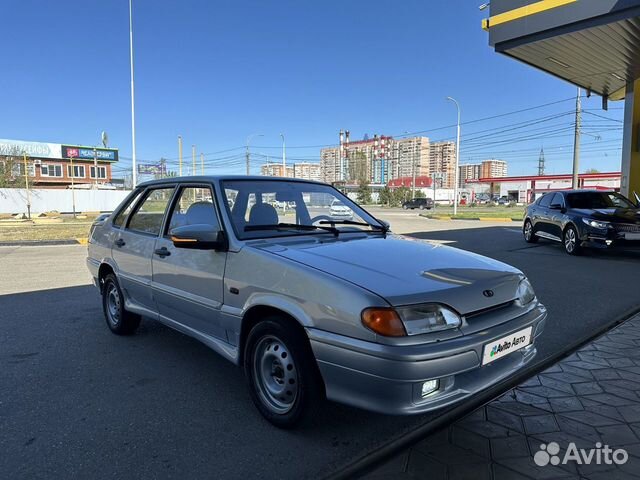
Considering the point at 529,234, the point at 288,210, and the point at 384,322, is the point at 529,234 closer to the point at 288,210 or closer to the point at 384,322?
the point at 288,210

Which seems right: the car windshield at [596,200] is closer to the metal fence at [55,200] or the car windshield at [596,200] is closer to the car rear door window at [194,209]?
the car rear door window at [194,209]

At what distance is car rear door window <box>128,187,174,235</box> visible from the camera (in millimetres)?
4168

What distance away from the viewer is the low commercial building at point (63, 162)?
6063cm

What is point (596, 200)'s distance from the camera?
37.7ft

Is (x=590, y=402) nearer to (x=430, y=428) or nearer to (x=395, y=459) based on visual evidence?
(x=430, y=428)

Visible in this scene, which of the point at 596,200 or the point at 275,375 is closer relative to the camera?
the point at 275,375

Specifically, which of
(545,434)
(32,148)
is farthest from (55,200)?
(545,434)

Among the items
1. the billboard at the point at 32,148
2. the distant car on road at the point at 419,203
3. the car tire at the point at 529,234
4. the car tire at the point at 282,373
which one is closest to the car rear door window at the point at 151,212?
the car tire at the point at 282,373

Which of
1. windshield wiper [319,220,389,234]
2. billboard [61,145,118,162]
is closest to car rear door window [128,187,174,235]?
windshield wiper [319,220,389,234]

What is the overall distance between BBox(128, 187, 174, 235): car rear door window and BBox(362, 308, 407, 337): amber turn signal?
8.06ft

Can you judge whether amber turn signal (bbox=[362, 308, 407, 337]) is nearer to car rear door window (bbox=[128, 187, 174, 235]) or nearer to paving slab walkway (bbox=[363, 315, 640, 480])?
paving slab walkway (bbox=[363, 315, 640, 480])

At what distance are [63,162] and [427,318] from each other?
74.2 m

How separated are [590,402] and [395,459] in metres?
1.64

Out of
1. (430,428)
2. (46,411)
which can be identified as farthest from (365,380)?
(46,411)
